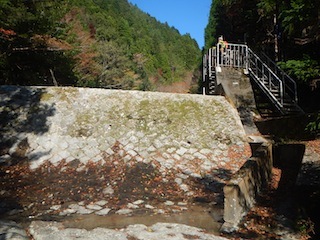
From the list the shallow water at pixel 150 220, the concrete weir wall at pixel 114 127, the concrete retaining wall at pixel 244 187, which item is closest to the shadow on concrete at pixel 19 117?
the concrete weir wall at pixel 114 127

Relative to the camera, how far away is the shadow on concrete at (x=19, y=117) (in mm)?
7148

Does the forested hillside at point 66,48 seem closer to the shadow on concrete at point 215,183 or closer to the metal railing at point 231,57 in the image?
the metal railing at point 231,57

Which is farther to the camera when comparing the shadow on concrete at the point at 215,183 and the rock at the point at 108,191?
the rock at the point at 108,191

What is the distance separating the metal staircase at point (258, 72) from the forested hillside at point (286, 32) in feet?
1.90

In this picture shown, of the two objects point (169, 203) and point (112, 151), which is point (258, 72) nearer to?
point (112, 151)

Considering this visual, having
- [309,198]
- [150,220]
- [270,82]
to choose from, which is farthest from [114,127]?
[270,82]

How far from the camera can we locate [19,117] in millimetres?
7859

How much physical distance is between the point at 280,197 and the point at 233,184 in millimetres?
1473

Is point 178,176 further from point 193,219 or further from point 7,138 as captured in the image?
point 7,138

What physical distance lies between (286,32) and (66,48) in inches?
378

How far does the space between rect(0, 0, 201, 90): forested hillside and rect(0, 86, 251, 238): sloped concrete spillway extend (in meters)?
3.96

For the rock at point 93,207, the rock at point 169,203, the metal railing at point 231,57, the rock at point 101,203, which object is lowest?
the rock at point 169,203

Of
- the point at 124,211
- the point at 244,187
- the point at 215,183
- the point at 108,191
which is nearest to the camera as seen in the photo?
the point at 244,187

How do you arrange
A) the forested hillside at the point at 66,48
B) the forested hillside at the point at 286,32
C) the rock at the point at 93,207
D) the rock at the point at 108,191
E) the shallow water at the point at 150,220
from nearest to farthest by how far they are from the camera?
the shallow water at the point at 150,220 < the forested hillside at the point at 286,32 < the rock at the point at 93,207 < the rock at the point at 108,191 < the forested hillside at the point at 66,48
